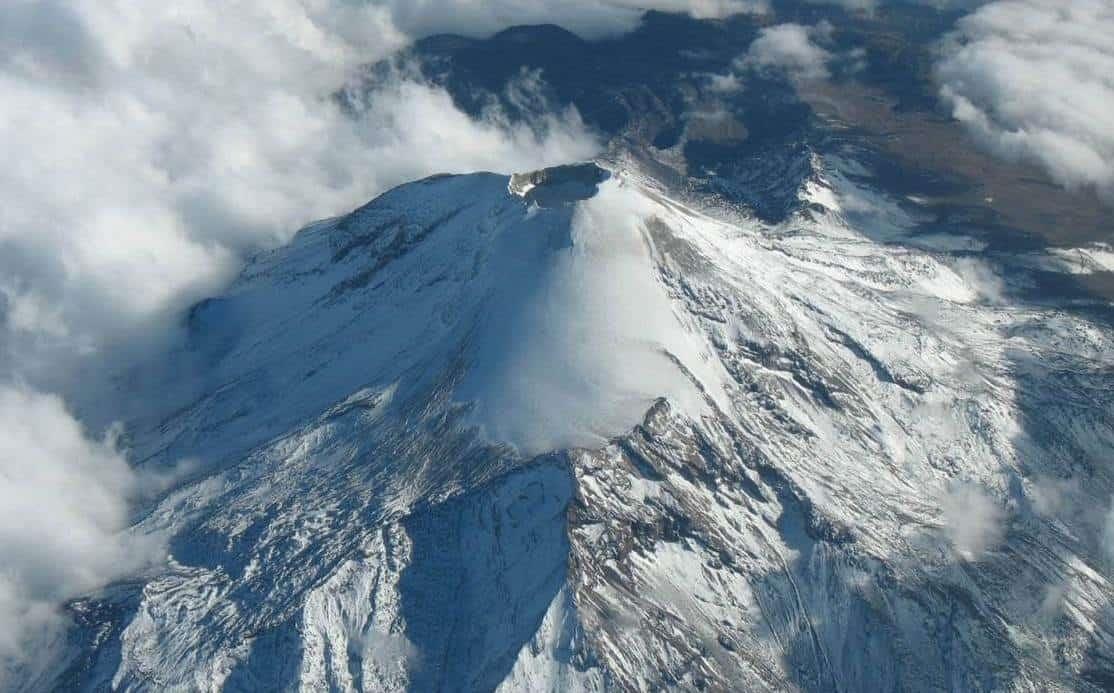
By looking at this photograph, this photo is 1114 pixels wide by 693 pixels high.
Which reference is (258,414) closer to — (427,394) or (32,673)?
(427,394)

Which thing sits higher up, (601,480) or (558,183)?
(558,183)

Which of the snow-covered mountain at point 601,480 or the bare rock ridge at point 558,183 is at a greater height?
→ the bare rock ridge at point 558,183

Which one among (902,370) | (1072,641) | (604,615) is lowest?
(1072,641)

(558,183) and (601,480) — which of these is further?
(558,183)

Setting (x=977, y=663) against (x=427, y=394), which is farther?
(x=427, y=394)

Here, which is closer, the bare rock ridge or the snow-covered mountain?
the snow-covered mountain

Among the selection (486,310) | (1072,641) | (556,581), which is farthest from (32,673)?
(1072,641)

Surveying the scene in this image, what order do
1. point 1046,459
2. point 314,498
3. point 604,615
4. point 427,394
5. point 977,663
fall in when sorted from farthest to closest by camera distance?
point 1046,459, point 427,394, point 314,498, point 977,663, point 604,615

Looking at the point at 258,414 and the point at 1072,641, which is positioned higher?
the point at 258,414
